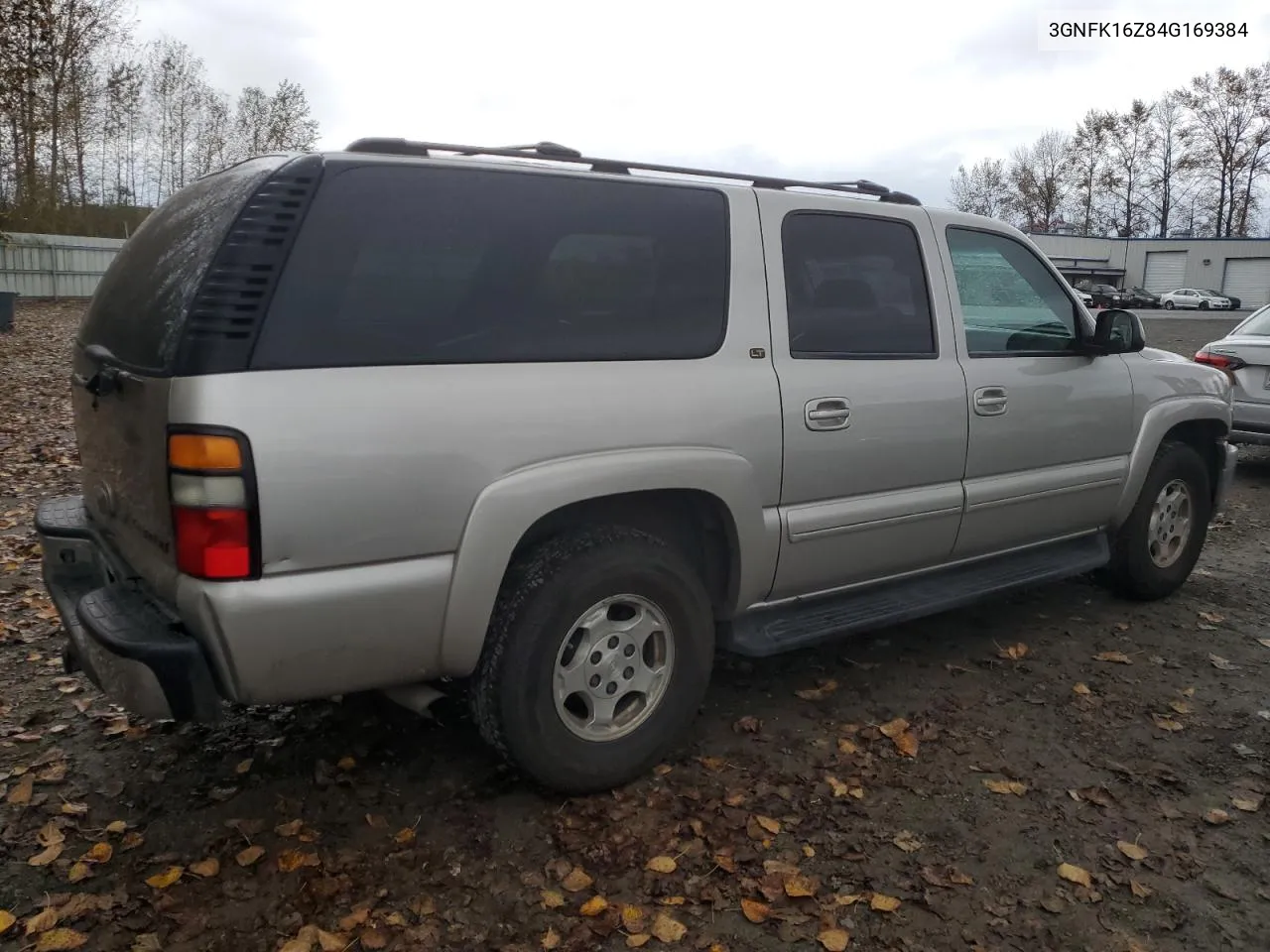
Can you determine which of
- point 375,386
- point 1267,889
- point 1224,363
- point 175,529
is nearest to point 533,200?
point 375,386

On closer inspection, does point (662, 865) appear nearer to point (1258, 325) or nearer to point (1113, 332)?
point (1113, 332)

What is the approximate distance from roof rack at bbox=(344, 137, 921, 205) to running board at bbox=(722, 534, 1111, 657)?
159 centimetres

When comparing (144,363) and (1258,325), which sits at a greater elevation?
(1258,325)

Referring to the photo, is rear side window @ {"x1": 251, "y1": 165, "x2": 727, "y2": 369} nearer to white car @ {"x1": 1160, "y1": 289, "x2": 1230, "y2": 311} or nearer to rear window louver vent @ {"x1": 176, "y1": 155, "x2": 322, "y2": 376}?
rear window louver vent @ {"x1": 176, "y1": 155, "x2": 322, "y2": 376}

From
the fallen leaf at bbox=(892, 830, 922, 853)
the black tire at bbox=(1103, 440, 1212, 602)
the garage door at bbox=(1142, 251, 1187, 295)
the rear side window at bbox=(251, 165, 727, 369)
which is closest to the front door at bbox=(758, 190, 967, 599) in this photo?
the rear side window at bbox=(251, 165, 727, 369)

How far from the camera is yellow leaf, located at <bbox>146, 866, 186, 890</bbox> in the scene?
9.27 ft

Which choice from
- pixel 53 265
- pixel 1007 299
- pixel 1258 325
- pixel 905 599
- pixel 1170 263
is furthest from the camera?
pixel 1170 263

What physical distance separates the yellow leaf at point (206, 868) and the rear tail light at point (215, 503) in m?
0.95

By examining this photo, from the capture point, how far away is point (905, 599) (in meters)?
4.09

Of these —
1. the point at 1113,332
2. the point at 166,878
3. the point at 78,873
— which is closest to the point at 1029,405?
the point at 1113,332

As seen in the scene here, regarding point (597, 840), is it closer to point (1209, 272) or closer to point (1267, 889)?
point (1267, 889)

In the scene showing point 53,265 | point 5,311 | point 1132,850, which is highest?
point 53,265

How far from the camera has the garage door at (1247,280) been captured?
200 feet

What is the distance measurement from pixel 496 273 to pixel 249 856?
1.85 meters
